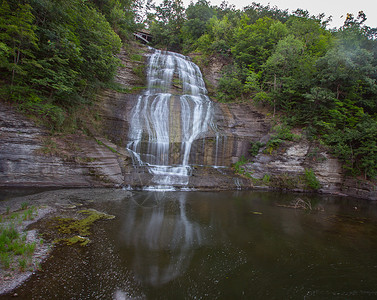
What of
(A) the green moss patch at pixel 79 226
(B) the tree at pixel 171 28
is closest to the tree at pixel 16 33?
(A) the green moss patch at pixel 79 226

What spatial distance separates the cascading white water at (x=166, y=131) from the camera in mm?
13836

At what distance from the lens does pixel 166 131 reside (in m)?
16.2

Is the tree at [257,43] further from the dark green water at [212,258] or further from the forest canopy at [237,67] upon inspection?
the dark green water at [212,258]

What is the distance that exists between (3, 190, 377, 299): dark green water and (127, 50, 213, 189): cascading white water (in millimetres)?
5272

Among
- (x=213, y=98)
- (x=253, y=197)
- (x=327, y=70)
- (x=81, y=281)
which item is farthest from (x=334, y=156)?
(x=81, y=281)

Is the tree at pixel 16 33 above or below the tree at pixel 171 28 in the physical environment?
below

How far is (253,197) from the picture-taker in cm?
1193

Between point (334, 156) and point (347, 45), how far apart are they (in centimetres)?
921

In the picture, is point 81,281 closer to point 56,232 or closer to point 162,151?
point 56,232

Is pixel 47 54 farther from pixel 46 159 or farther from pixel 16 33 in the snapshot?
pixel 46 159

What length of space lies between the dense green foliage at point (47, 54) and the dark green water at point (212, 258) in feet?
25.3

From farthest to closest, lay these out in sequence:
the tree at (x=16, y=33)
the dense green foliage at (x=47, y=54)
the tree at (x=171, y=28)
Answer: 1. the tree at (x=171, y=28)
2. the dense green foliage at (x=47, y=54)
3. the tree at (x=16, y=33)

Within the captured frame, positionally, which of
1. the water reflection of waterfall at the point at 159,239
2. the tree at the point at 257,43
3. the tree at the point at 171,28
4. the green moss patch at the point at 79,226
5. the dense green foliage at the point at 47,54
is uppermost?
the tree at the point at 171,28

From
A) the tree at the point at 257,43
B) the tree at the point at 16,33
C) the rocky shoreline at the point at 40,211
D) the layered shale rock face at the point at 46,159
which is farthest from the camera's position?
the tree at the point at 257,43
